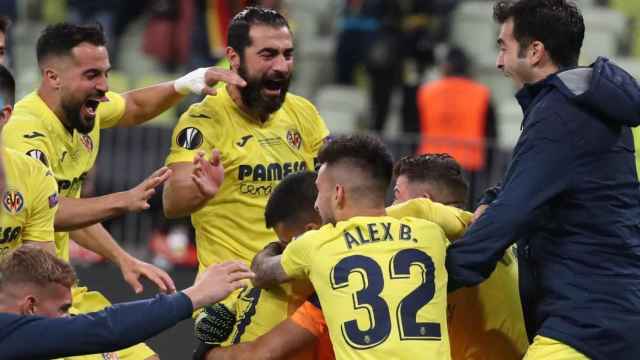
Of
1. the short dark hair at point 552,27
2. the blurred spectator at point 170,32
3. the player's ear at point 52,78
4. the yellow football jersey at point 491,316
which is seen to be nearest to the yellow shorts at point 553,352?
the yellow football jersey at point 491,316

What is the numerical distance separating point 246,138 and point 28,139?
3.54 ft

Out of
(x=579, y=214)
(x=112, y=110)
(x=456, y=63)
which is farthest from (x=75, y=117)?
(x=456, y=63)

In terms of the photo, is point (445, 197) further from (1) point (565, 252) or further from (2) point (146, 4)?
(2) point (146, 4)

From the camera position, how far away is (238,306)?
584cm

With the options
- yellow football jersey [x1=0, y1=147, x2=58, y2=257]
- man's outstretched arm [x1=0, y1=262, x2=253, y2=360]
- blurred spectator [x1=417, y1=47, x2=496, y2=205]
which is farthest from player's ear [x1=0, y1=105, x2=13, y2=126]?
blurred spectator [x1=417, y1=47, x2=496, y2=205]

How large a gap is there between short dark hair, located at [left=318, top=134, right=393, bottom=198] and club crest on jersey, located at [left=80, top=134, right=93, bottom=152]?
198 cm

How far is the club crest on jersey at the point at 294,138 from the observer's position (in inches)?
285

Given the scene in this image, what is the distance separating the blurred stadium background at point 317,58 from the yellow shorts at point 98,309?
532 centimetres

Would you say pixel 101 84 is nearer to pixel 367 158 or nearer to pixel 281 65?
pixel 281 65

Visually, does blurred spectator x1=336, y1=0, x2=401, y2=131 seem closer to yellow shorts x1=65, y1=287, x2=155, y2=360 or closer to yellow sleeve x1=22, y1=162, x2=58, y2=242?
yellow shorts x1=65, y1=287, x2=155, y2=360

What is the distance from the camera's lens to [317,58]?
15.9 m

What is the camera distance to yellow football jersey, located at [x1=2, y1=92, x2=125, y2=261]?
6.61 meters

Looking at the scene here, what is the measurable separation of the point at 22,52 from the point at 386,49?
502 cm

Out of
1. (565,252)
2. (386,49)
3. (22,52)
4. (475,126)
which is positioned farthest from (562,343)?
(22,52)
